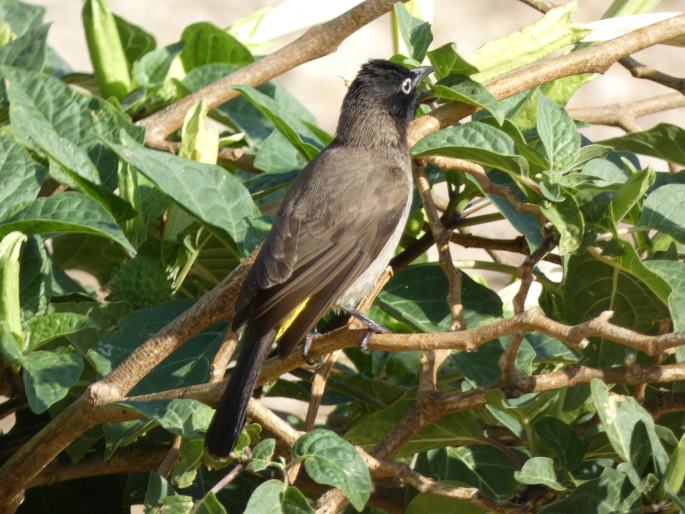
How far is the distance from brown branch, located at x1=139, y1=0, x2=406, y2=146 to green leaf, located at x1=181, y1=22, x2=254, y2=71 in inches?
10.4

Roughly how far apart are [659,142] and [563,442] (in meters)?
0.67

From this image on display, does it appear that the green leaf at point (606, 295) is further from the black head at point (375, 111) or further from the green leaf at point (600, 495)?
the black head at point (375, 111)

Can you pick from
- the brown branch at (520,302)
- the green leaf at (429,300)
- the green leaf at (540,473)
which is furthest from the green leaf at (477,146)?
the green leaf at (540,473)

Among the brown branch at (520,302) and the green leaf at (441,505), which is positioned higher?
the brown branch at (520,302)

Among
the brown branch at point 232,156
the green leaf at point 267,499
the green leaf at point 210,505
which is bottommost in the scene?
the green leaf at point 267,499

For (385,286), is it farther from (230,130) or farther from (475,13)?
(475,13)

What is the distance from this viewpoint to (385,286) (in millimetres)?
2188

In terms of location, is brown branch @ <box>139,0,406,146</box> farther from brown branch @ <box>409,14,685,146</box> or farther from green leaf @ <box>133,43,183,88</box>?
brown branch @ <box>409,14,685,146</box>

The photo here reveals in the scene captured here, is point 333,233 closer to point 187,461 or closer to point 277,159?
point 277,159

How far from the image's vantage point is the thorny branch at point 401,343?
1.59 meters

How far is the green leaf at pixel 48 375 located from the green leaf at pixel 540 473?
70cm

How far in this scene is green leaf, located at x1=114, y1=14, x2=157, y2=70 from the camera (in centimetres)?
292

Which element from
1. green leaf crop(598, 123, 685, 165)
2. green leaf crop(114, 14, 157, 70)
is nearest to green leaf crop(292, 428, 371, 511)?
green leaf crop(598, 123, 685, 165)

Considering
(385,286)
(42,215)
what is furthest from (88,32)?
(385,286)
